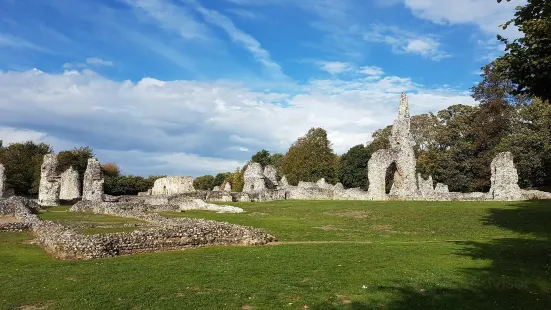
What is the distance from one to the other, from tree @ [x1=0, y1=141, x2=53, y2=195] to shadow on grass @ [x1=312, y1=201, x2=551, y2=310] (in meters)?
66.1

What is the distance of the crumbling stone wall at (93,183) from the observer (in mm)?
43281

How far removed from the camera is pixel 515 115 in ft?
168

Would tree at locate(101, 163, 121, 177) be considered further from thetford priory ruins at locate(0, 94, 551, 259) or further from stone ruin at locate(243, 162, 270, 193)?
stone ruin at locate(243, 162, 270, 193)

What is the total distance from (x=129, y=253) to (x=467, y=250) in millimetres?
11681

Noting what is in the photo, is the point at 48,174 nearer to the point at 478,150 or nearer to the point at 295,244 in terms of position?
the point at 295,244

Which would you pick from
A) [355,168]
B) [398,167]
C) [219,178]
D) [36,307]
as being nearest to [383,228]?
[36,307]

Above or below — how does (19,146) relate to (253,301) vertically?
above

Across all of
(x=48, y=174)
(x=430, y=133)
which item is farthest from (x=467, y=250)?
(x=430, y=133)

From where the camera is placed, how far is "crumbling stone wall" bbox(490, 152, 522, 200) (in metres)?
38.7

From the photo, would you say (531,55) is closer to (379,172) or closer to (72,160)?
(379,172)

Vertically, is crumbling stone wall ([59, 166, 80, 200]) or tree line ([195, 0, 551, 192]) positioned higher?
tree line ([195, 0, 551, 192])

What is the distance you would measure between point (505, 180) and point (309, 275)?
3324 cm

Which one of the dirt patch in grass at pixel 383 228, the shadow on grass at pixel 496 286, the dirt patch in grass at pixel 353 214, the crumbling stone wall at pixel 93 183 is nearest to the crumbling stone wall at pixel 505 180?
the dirt patch in grass at pixel 353 214

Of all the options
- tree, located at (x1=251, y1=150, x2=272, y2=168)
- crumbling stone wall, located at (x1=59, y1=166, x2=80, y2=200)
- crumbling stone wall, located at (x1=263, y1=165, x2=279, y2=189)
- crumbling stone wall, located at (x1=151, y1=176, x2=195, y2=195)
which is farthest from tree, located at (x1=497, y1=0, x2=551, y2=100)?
tree, located at (x1=251, y1=150, x2=272, y2=168)
